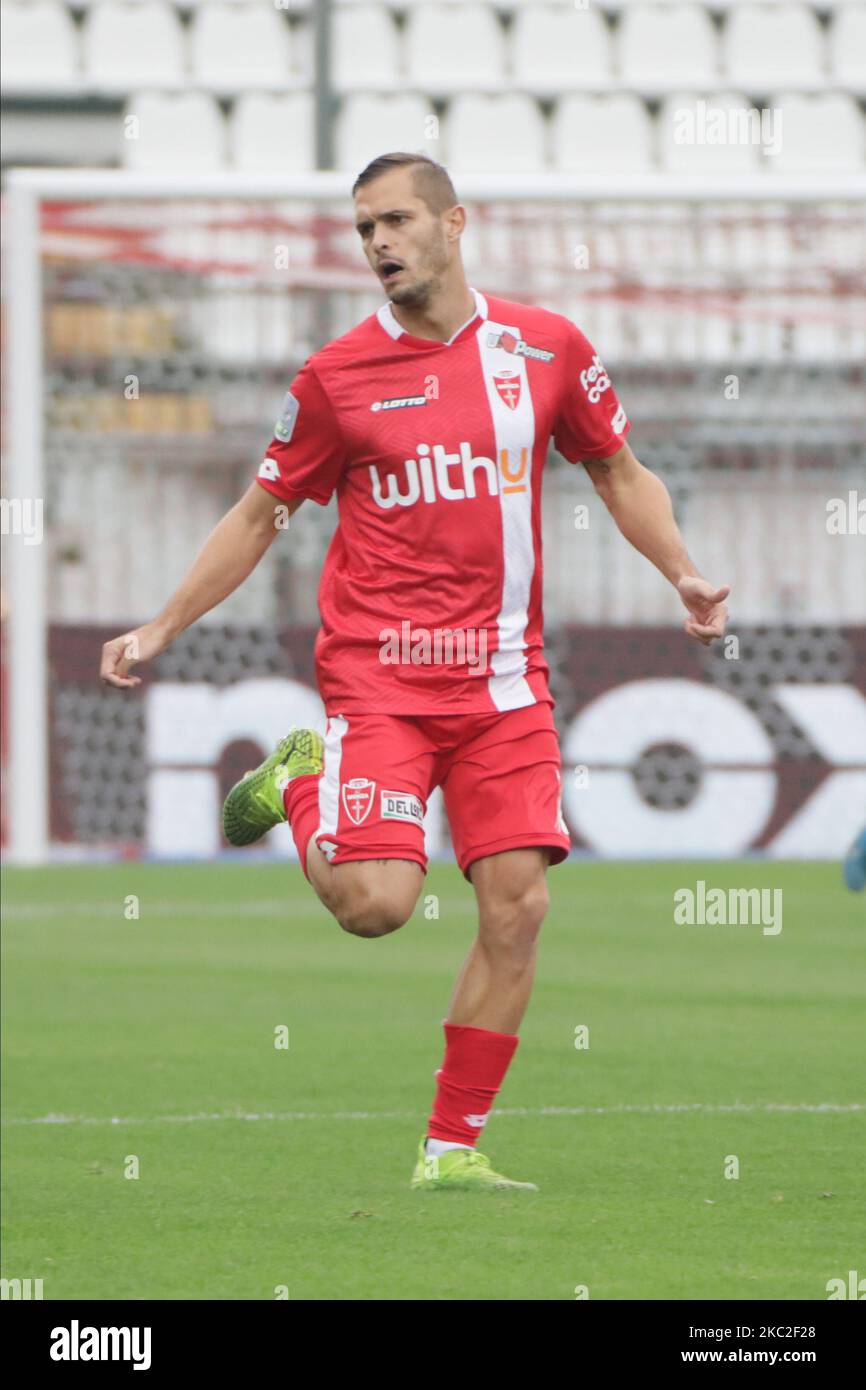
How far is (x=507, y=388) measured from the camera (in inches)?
192

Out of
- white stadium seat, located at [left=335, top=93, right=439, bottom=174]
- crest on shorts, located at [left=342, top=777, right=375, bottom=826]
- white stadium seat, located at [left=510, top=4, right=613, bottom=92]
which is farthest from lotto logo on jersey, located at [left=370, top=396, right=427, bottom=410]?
white stadium seat, located at [left=510, top=4, right=613, bottom=92]

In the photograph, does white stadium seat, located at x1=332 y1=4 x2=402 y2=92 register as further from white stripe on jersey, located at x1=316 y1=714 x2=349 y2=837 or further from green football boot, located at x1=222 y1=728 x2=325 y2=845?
white stripe on jersey, located at x1=316 y1=714 x2=349 y2=837

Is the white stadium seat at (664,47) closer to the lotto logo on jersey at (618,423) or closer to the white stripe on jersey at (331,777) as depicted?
the lotto logo on jersey at (618,423)

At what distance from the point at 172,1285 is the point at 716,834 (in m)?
10.1

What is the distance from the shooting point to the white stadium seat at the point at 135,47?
22.1m

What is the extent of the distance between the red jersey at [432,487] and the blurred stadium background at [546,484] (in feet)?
27.1

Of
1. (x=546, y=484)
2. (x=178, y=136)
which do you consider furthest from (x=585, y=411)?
(x=178, y=136)

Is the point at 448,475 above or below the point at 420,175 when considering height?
below

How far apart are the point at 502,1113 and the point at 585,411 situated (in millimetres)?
1909

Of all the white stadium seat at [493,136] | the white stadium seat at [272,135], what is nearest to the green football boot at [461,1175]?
the white stadium seat at [272,135]

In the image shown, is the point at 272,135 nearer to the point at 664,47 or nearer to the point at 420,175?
the point at 664,47

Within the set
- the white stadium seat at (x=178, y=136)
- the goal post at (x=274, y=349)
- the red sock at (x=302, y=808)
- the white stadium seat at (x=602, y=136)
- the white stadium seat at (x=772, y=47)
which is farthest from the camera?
the white stadium seat at (x=772, y=47)
